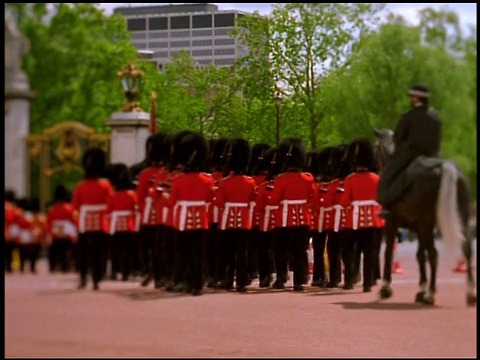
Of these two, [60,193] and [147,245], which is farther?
[147,245]

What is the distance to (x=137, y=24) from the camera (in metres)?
2.10

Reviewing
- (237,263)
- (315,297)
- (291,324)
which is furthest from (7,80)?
(291,324)

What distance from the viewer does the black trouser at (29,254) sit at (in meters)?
2.07

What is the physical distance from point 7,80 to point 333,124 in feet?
1.90

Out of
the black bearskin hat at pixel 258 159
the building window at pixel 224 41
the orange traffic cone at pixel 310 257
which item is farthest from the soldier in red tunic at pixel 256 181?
the building window at pixel 224 41

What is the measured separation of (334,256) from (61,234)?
568 mm

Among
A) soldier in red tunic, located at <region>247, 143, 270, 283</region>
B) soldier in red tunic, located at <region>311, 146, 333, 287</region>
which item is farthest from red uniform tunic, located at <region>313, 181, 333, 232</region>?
soldier in red tunic, located at <region>247, 143, 270, 283</region>

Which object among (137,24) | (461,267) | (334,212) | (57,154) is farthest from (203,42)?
(461,267)

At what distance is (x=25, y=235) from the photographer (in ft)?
6.79

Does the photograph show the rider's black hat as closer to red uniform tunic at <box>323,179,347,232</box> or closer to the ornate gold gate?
red uniform tunic at <box>323,179,347,232</box>

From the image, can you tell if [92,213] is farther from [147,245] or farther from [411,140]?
[411,140]

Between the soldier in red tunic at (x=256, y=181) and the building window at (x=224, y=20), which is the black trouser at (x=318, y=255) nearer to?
the soldier in red tunic at (x=256, y=181)

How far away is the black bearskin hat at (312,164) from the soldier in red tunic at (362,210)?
0.07 meters

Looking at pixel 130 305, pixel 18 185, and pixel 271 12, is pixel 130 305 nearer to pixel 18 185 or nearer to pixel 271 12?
pixel 18 185
